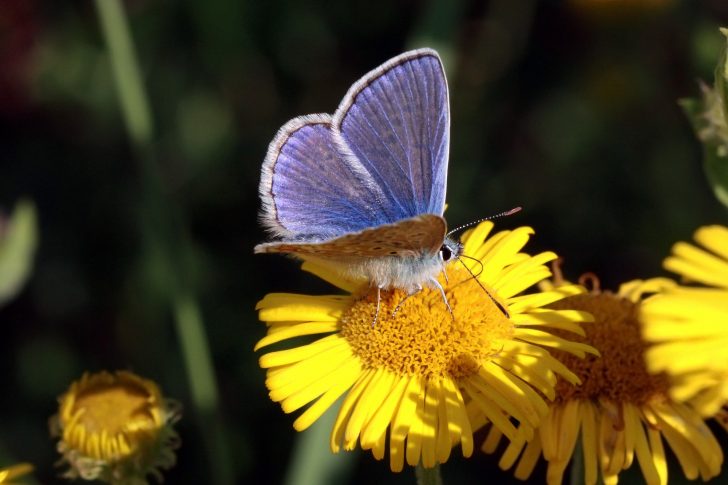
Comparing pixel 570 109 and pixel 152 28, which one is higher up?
pixel 152 28

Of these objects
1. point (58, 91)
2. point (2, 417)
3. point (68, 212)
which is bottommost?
point (2, 417)

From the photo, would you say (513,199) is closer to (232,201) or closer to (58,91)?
(232,201)

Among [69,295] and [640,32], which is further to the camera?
[640,32]

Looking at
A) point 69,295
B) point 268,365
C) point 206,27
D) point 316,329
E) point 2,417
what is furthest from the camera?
point 206,27

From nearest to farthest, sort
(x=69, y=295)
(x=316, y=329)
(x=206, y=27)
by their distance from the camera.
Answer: (x=316, y=329) → (x=69, y=295) → (x=206, y=27)

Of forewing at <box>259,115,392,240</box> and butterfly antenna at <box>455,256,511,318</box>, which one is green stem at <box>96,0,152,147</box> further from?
butterfly antenna at <box>455,256,511,318</box>

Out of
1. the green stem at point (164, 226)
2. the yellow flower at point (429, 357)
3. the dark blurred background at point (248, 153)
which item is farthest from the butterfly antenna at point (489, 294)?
the dark blurred background at point (248, 153)

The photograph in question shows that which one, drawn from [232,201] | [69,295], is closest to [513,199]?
[232,201]

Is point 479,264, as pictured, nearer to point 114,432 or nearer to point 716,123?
point 716,123
